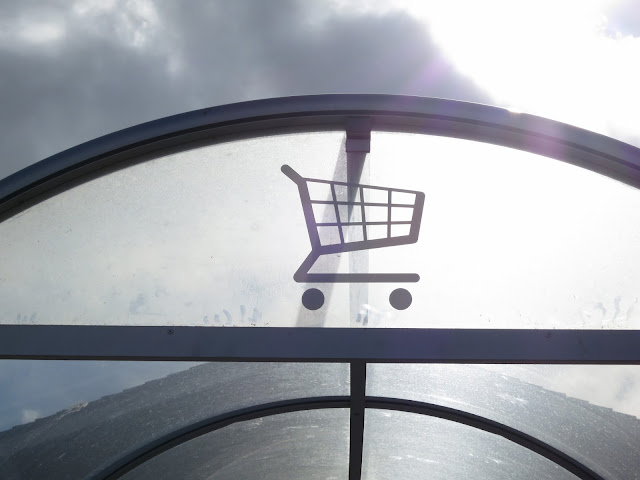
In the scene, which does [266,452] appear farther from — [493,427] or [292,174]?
[292,174]

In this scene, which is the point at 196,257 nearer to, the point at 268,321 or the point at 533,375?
the point at 268,321

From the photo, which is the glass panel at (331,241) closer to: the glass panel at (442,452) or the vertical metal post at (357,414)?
the vertical metal post at (357,414)

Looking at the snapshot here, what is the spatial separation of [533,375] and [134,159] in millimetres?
3694

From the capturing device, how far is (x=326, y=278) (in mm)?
5105

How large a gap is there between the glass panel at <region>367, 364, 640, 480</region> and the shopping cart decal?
Result: 5.03 ft

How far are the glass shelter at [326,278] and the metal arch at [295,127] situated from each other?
17 mm

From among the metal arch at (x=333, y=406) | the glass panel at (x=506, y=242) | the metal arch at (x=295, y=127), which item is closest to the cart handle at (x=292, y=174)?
the metal arch at (x=295, y=127)

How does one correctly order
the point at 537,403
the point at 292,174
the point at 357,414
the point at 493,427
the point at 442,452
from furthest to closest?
the point at 442,452 < the point at 493,427 < the point at 537,403 < the point at 357,414 < the point at 292,174

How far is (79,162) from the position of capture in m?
5.54

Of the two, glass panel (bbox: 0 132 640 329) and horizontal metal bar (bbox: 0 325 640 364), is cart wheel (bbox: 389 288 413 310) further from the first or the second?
horizontal metal bar (bbox: 0 325 640 364)

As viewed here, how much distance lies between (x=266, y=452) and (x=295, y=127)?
3776mm

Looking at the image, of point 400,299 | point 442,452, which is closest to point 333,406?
point 442,452

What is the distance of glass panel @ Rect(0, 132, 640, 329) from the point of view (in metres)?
4.91

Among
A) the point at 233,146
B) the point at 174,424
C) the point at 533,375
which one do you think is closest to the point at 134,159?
the point at 233,146
